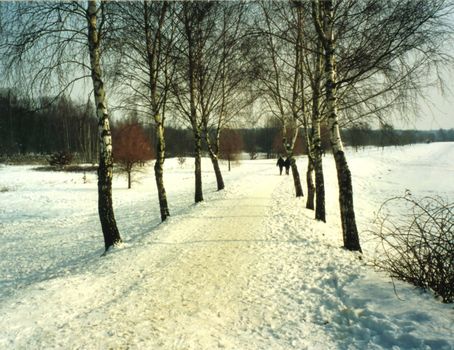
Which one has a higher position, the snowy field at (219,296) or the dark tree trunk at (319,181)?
the dark tree trunk at (319,181)

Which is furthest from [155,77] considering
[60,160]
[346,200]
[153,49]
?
[60,160]

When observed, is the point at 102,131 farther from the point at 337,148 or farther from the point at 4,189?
the point at 4,189

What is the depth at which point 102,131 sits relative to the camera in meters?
7.75

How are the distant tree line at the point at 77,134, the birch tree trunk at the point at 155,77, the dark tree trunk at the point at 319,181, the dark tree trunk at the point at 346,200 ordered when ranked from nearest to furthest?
the distant tree line at the point at 77,134
the dark tree trunk at the point at 346,200
the birch tree trunk at the point at 155,77
the dark tree trunk at the point at 319,181

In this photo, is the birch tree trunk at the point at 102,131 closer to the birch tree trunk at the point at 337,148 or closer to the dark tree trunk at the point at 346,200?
the birch tree trunk at the point at 337,148

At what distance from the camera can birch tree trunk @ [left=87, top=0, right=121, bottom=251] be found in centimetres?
747

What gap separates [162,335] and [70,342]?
42.0 inches

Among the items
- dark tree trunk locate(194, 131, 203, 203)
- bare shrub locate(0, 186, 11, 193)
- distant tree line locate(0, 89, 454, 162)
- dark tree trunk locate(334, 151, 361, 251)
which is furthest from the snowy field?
bare shrub locate(0, 186, 11, 193)

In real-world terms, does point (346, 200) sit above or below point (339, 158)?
below

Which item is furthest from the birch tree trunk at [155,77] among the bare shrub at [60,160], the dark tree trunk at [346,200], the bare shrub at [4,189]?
the bare shrub at [60,160]

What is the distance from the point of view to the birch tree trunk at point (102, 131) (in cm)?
747

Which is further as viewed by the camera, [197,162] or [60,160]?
[60,160]

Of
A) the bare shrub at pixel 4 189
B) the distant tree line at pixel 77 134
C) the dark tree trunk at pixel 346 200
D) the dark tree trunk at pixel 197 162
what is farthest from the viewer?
the bare shrub at pixel 4 189

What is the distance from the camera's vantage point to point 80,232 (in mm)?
13000
